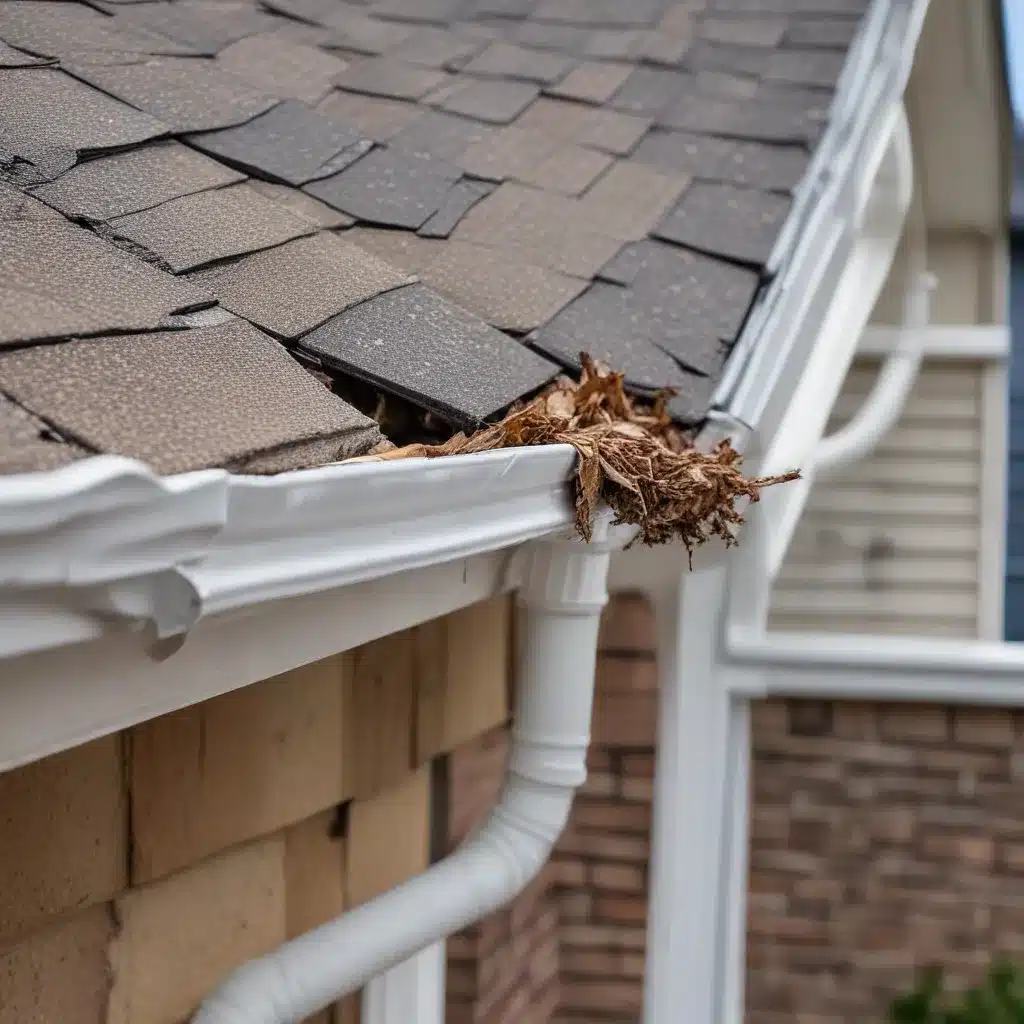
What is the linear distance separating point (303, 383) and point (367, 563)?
0.29 metres

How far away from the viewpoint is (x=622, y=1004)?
3.85m

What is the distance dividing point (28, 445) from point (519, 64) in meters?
1.81

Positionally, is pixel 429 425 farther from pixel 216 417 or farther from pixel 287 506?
pixel 287 506

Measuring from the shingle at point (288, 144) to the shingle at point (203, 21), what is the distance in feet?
0.79

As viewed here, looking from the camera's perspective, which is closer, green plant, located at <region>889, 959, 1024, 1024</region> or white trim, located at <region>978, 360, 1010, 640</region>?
green plant, located at <region>889, 959, 1024, 1024</region>

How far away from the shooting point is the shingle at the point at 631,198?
192cm

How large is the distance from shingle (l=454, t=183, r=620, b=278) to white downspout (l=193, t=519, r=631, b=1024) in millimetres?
490

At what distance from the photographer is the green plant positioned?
4.13 m

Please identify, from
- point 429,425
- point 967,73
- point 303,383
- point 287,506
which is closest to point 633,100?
point 429,425

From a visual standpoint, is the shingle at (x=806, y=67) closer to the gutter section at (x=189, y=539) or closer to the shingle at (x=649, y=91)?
the shingle at (x=649, y=91)

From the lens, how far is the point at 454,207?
1817mm

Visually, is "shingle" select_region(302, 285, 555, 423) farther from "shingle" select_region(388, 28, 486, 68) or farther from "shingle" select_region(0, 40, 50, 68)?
"shingle" select_region(388, 28, 486, 68)

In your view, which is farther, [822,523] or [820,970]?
[822,523]

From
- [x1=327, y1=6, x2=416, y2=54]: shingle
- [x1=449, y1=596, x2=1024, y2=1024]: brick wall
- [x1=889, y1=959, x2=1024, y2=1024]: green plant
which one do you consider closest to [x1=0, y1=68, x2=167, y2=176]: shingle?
[x1=327, y1=6, x2=416, y2=54]: shingle
